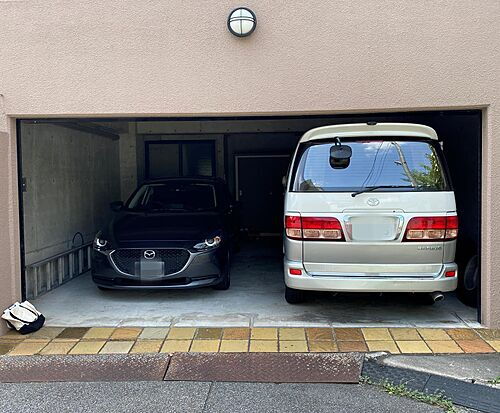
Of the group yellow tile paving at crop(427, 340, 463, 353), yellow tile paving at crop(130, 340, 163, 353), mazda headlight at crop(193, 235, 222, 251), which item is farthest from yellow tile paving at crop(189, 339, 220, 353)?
yellow tile paving at crop(427, 340, 463, 353)

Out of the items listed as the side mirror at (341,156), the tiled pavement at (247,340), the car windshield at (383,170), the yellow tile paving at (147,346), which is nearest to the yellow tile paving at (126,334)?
the tiled pavement at (247,340)

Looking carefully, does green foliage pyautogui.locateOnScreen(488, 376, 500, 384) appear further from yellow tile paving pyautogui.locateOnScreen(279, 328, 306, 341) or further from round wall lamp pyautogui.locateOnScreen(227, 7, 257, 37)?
round wall lamp pyautogui.locateOnScreen(227, 7, 257, 37)

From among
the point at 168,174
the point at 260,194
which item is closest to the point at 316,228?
the point at 260,194

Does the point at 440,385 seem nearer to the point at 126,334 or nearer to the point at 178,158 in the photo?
the point at 126,334

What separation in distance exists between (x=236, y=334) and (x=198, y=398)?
1.18 m

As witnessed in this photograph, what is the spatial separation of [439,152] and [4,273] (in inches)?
178

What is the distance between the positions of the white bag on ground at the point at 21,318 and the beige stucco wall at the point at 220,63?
0.14 metres

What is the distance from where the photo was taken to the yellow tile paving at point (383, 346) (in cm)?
406

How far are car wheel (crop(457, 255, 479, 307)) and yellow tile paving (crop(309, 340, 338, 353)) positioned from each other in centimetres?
206

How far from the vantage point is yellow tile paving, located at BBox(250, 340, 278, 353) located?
408 centimetres

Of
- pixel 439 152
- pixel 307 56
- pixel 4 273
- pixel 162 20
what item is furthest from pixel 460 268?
pixel 4 273

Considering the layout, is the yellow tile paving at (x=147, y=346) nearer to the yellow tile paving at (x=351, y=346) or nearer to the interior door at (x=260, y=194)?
the yellow tile paving at (x=351, y=346)

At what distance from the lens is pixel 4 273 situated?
456 cm

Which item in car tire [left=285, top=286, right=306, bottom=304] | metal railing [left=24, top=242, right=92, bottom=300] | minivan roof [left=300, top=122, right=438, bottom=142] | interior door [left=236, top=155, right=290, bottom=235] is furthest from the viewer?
interior door [left=236, top=155, right=290, bottom=235]
